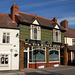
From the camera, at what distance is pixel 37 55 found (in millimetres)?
18781

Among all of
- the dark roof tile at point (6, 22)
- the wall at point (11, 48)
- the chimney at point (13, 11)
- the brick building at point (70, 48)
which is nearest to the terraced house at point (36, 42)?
the chimney at point (13, 11)

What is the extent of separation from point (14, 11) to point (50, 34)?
263 inches

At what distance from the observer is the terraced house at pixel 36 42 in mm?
17500

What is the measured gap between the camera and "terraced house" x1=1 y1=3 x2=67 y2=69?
17500mm

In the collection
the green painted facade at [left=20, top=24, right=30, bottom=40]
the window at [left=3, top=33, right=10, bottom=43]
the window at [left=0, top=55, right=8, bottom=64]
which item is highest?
the green painted facade at [left=20, top=24, right=30, bottom=40]

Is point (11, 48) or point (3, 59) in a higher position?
point (11, 48)

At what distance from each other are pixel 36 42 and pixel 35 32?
1.48m

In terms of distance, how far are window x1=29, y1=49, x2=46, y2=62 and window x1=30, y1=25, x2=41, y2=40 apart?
1.89 metres

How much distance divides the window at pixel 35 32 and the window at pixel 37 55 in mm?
1893

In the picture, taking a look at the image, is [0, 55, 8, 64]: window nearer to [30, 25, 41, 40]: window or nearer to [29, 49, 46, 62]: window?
[29, 49, 46, 62]: window

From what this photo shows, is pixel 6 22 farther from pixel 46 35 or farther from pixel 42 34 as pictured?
pixel 46 35

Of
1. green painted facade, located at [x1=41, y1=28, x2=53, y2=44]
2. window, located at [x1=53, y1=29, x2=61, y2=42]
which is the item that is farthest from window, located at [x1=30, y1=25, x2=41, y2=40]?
window, located at [x1=53, y1=29, x2=61, y2=42]

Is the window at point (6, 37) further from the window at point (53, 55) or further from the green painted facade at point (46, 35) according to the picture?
the window at point (53, 55)

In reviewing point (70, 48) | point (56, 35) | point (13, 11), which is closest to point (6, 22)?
point (13, 11)
